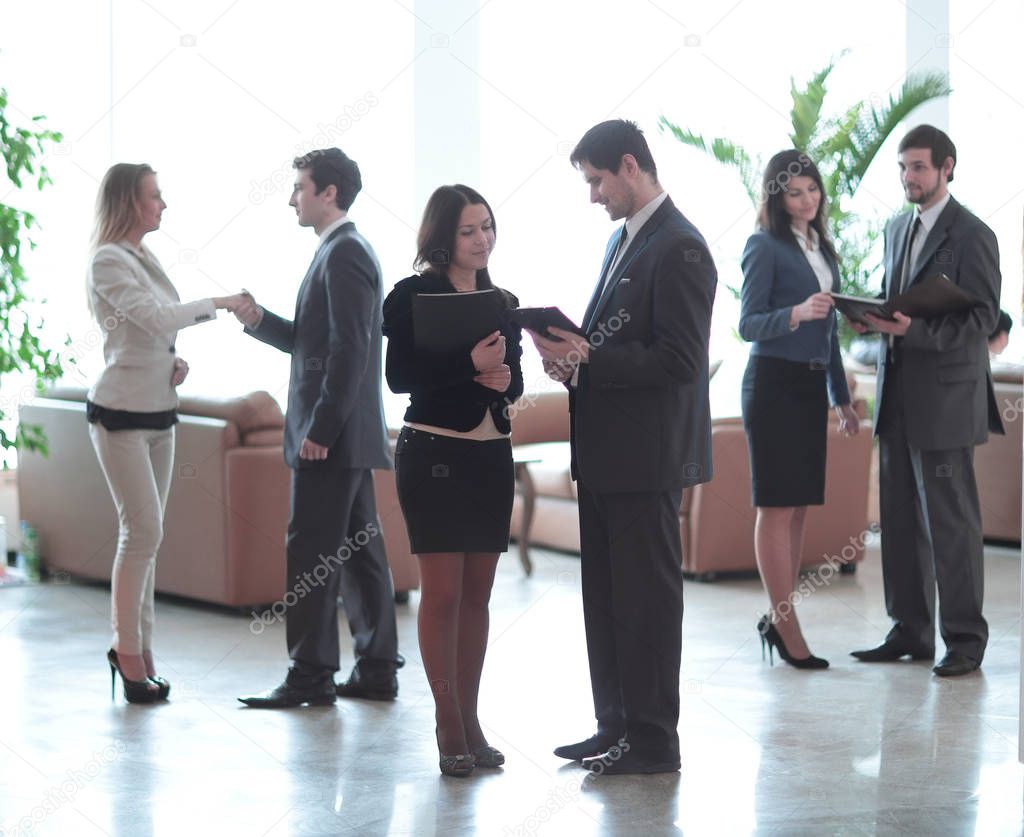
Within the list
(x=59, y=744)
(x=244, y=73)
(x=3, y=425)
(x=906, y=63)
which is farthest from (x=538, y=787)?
(x=906, y=63)

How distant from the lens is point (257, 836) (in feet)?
10.0

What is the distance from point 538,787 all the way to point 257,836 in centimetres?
67

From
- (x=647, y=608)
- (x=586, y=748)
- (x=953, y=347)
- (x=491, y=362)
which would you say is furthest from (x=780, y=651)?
(x=491, y=362)

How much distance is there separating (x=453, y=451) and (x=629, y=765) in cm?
84

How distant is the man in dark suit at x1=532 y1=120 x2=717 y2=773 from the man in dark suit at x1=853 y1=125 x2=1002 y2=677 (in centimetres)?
127

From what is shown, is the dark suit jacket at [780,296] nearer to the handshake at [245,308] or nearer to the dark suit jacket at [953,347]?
the dark suit jacket at [953,347]

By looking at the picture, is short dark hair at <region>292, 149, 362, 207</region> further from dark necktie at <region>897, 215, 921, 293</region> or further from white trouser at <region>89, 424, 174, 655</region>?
dark necktie at <region>897, 215, 921, 293</region>

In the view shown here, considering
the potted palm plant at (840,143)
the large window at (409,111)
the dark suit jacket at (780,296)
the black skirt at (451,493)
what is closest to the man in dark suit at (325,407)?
the black skirt at (451,493)

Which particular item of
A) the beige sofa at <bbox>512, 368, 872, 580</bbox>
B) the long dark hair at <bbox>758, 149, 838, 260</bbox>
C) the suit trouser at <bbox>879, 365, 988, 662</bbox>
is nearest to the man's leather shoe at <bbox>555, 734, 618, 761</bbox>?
the suit trouser at <bbox>879, 365, 988, 662</bbox>

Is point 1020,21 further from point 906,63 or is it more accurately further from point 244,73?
point 244,73

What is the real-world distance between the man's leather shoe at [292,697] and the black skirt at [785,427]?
1440mm

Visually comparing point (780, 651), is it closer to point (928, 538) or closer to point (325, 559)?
point (928, 538)

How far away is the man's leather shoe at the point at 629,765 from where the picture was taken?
3484mm

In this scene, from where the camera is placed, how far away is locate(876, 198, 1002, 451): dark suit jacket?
174 inches
